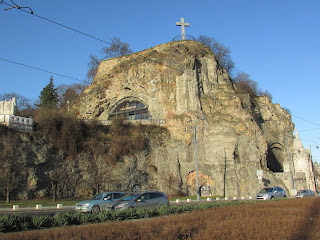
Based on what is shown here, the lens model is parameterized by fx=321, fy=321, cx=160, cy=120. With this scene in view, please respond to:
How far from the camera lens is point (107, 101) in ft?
155

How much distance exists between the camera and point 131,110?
149ft

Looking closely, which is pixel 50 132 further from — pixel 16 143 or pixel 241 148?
pixel 241 148

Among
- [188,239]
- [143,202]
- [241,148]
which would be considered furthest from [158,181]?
[188,239]

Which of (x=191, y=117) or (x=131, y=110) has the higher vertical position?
(x=131, y=110)

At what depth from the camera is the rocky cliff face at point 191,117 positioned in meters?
38.0

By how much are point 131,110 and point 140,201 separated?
27955mm

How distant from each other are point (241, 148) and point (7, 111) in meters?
27.3

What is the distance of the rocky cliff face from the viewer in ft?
125

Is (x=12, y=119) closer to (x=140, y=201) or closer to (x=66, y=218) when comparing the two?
(x=140, y=201)

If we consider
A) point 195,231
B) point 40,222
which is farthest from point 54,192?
point 195,231

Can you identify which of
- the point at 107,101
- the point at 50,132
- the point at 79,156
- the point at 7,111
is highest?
the point at 107,101

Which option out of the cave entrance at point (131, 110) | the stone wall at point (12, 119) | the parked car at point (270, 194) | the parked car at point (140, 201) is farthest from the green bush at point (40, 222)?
the cave entrance at point (131, 110)

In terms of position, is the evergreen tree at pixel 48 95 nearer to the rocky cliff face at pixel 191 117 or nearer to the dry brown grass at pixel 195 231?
the rocky cliff face at pixel 191 117

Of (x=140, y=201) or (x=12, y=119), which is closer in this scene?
(x=140, y=201)
